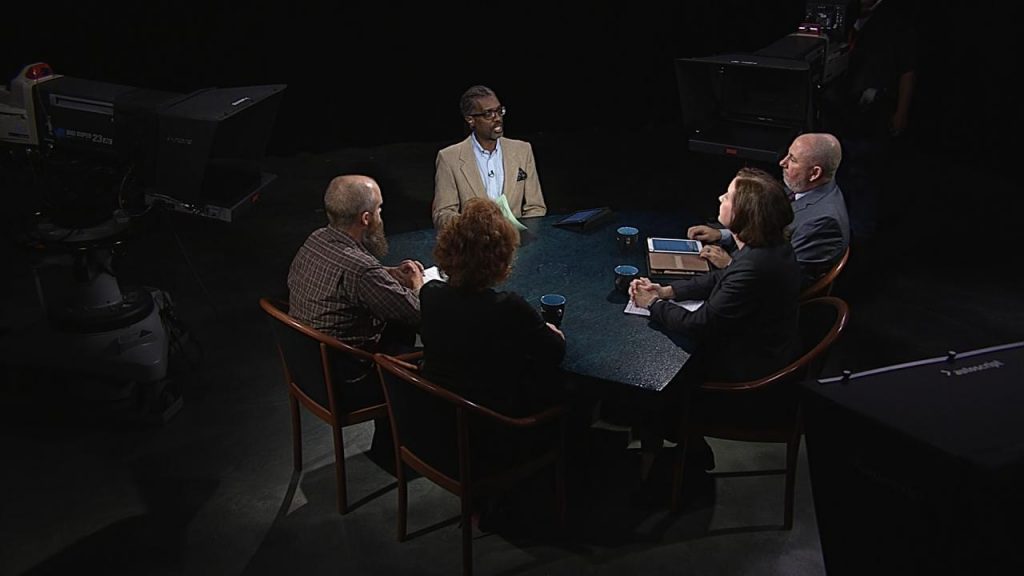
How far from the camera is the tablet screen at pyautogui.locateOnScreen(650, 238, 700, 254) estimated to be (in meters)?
3.33

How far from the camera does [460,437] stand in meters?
2.52

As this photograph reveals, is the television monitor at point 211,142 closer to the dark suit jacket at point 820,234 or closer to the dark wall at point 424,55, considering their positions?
the dark suit jacket at point 820,234

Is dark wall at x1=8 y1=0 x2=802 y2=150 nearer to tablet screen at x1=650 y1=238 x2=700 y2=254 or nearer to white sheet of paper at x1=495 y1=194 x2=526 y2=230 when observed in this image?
white sheet of paper at x1=495 y1=194 x2=526 y2=230

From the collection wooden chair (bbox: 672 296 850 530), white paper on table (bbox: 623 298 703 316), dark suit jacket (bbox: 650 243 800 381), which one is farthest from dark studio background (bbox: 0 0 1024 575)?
white paper on table (bbox: 623 298 703 316)

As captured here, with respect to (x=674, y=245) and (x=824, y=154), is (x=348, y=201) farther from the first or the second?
(x=824, y=154)

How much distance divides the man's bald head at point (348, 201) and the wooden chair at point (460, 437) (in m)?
0.51

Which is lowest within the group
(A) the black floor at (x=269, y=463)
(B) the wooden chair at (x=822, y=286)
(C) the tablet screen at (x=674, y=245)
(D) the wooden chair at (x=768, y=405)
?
(A) the black floor at (x=269, y=463)

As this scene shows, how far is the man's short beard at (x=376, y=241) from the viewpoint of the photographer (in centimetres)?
304

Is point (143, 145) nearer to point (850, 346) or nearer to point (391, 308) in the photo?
point (391, 308)

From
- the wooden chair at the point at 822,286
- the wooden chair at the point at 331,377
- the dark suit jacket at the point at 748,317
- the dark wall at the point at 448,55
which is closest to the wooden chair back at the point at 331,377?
the wooden chair at the point at 331,377

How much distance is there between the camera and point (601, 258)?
11.0 feet

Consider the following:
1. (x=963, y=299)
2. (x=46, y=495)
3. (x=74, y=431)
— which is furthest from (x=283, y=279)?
(x=963, y=299)

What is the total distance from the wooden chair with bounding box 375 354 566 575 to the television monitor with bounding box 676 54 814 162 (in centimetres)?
205

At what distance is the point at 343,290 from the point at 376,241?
34 centimetres
